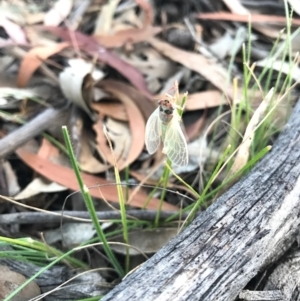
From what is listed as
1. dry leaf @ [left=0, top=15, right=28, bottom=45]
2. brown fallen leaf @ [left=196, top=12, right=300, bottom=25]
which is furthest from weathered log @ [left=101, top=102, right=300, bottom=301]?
dry leaf @ [left=0, top=15, right=28, bottom=45]

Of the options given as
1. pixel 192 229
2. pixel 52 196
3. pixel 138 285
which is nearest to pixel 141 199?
pixel 52 196

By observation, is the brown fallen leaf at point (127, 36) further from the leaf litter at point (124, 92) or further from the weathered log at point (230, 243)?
the weathered log at point (230, 243)

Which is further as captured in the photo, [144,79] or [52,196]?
[144,79]

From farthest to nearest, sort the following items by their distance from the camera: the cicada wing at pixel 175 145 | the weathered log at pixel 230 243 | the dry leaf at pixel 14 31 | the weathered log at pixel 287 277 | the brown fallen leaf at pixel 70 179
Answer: the dry leaf at pixel 14 31 < the brown fallen leaf at pixel 70 179 < the cicada wing at pixel 175 145 < the weathered log at pixel 287 277 < the weathered log at pixel 230 243

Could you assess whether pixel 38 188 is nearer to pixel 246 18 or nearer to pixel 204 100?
pixel 204 100

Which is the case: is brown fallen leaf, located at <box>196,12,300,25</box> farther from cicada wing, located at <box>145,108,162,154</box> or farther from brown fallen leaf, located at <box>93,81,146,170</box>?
cicada wing, located at <box>145,108,162,154</box>

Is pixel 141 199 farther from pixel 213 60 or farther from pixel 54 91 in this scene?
pixel 213 60

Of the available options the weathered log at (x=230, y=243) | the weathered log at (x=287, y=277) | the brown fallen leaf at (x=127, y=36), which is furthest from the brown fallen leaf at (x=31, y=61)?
the weathered log at (x=287, y=277)

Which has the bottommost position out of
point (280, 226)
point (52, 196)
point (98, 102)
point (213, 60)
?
point (52, 196)
